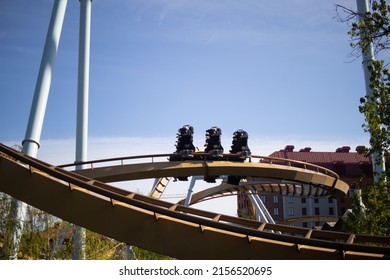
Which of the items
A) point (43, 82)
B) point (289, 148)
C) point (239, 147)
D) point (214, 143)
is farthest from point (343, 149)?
point (43, 82)

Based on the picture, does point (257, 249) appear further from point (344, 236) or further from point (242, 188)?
point (242, 188)

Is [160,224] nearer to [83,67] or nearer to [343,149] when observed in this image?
[83,67]

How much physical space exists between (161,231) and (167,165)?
1085 cm

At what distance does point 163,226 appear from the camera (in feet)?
23.6

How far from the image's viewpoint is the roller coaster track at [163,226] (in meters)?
6.39

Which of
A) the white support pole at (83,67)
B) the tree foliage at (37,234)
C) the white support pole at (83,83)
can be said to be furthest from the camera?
the white support pole at (83,67)

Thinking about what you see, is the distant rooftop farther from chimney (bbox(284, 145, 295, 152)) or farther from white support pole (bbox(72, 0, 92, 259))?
white support pole (bbox(72, 0, 92, 259))

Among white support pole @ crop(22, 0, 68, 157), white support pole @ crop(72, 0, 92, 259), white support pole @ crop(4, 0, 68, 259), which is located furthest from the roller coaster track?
white support pole @ crop(72, 0, 92, 259)

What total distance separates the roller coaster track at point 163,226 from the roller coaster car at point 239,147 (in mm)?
11217

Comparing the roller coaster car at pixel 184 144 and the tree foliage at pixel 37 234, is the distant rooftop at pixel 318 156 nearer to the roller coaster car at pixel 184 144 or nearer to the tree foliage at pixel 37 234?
the roller coaster car at pixel 184 144

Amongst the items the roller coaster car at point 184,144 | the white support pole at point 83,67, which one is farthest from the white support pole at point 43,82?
the roller coaster car at point 184,144

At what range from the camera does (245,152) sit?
1933cm

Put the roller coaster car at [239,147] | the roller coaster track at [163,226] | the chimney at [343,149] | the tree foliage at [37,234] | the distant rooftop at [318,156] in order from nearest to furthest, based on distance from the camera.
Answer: the roller coaster track at [163,226] → the tree foliage at [37,234] → the roller coaster car at [239,147] → the distant rooftop at [318,156] → the chimney at [343,149]
